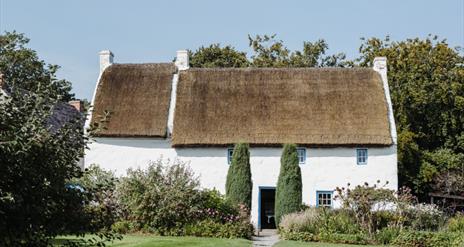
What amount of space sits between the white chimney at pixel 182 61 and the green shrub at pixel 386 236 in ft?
47.0

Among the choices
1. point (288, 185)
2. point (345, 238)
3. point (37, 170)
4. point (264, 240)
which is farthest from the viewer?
point (288, 185)

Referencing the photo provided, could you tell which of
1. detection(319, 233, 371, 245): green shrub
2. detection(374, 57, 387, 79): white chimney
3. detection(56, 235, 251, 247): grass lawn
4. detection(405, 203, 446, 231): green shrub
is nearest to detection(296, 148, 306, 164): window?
detection(374, 57, 387, 79): white chimney

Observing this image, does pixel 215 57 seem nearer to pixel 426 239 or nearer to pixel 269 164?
pixel 269 164

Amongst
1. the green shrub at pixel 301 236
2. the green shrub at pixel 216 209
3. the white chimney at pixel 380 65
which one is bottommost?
the green shrub at pixel 301 236

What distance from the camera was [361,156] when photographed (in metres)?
27.4

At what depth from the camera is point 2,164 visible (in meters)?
4.96

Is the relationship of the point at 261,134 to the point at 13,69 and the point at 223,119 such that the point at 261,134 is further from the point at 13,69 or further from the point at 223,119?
the point at 13,69

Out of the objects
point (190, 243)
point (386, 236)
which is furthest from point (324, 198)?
point (190, 243)

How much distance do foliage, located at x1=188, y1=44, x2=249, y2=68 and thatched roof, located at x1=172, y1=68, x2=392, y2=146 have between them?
13.1 m

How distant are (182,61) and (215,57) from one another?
13747 mm

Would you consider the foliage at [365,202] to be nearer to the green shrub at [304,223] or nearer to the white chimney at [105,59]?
the green shrub at [304,223]

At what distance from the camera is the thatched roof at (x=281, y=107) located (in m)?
27.5

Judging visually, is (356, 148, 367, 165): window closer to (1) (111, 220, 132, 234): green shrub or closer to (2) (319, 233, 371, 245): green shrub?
(2) (319, 233, 371, 245): green shrub

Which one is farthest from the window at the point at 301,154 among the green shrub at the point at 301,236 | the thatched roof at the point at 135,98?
the green shrub at the point at 301,236
